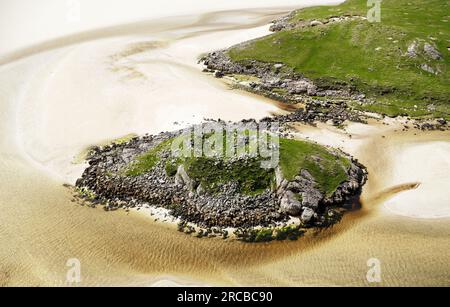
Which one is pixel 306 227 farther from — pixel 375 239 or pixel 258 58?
pixel 258 58

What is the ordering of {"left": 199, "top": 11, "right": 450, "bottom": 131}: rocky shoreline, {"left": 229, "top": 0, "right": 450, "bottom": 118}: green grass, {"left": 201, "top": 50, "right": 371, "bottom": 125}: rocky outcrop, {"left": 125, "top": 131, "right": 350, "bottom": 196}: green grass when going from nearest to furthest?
1. {"left": 125, "top": 131, "right": 350, "bottom": 196}: green grass
2. {"left": 199, "top": 11, "right": 450, "bottom": 131}: rocky shoreline
3. {"left": 201, "top": 50, "right": 371, "bottom": 125}: rocky outcrop
4. {"left": 229, "top": 0, "right": 450, "bottom": 118}: green grass

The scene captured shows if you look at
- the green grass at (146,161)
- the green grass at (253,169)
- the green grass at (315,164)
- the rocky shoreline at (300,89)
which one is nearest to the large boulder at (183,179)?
the green grass at (253,169)

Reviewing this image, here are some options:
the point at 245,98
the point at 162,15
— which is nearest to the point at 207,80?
the point at 245,98

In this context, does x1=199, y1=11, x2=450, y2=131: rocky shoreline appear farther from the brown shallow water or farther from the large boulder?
the brown shallow water

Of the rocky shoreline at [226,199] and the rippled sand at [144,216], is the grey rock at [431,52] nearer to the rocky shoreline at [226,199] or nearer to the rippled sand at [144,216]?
the rippled sand at [144,216]

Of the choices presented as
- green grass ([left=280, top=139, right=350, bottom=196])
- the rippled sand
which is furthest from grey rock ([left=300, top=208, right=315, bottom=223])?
green grass ([left=280, top=139, right=350, bottom=196])

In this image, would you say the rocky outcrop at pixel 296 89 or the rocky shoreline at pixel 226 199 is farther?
the rocky outcrop at pixel 296 89
